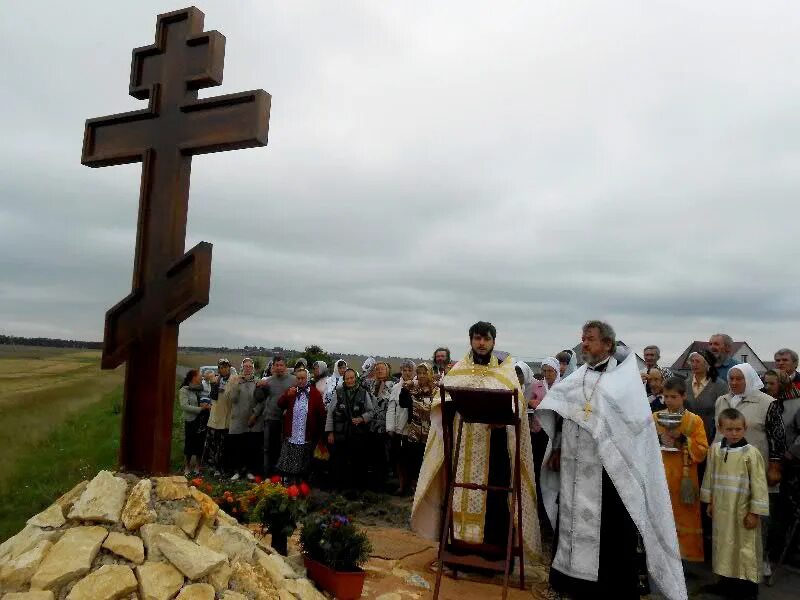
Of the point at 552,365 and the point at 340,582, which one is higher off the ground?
the point at 552,365

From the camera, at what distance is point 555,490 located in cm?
576

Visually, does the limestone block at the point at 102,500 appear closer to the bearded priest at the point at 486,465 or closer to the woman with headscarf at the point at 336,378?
the bearded priest at the point at 486,465

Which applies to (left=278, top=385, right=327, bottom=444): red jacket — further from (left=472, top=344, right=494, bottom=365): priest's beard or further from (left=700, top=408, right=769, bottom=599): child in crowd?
(left=700, top=408, right=769, bottom=599): child in crowd

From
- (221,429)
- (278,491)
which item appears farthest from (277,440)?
(278,491)

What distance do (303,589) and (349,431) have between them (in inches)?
215

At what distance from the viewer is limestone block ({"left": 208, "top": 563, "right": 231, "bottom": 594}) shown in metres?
3.71

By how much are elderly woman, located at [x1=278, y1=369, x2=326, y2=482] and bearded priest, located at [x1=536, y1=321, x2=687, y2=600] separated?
4.53 meters

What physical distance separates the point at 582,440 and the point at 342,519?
213 centimetres

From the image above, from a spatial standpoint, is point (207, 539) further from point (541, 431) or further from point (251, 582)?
point (541, 431)

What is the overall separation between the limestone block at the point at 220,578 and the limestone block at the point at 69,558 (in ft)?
2.18

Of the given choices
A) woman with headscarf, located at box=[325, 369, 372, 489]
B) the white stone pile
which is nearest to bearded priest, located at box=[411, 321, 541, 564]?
the white stone pile

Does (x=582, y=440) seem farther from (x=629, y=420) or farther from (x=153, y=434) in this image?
(x=153, y=434)

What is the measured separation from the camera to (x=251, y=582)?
154 inches

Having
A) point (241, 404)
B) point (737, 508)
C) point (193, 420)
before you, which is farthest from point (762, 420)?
point (193, 420)
